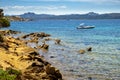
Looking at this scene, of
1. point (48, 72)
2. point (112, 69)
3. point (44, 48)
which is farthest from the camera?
point (44, 48)

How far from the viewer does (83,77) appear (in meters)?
33.5

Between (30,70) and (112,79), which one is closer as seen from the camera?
(30,70)

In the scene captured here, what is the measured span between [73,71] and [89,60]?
9.38m

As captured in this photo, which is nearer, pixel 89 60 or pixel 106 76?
pixel 106 76

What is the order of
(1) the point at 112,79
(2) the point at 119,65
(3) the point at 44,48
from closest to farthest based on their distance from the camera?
(1) the point at 112,79 < (2) the point at 119,65 < (3) the point at 44,48

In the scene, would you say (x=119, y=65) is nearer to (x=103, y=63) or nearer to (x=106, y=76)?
(x=103, y=63)

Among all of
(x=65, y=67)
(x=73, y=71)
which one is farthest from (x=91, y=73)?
(x=65, y=67)

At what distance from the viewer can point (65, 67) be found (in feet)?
131

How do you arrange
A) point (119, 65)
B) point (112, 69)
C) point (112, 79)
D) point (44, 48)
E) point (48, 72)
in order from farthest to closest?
1. point (44, 48)
2. point (119, 65)
3. point (112, 69)
4. point (112, 79)
5. point (48, 72)

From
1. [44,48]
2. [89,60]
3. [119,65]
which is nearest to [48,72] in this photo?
[119,65]

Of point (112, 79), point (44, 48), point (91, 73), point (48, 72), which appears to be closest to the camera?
point (48, 72)

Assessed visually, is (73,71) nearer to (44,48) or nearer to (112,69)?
(112,69)

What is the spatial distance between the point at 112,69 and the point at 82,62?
6.46 m

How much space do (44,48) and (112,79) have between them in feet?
103
